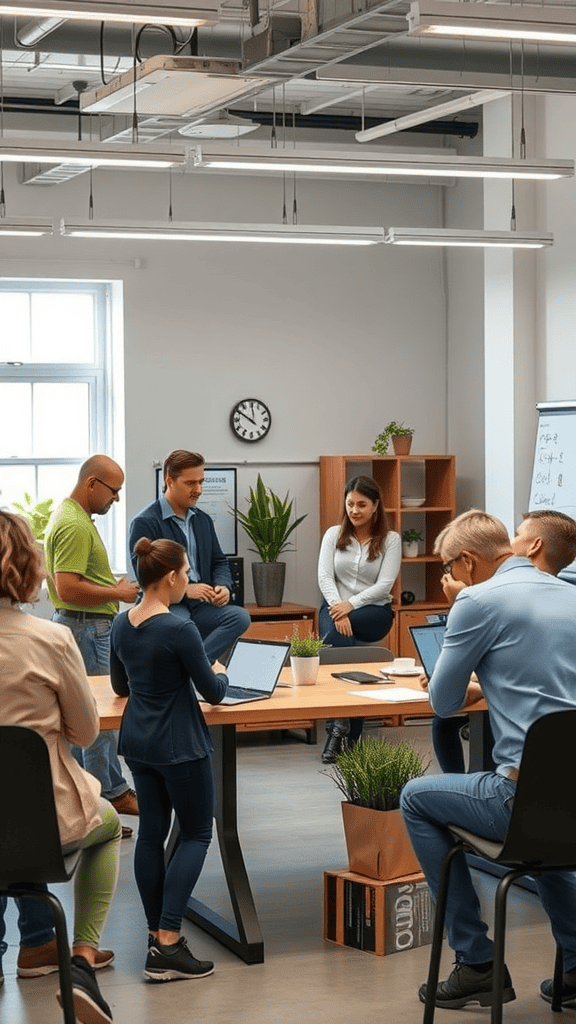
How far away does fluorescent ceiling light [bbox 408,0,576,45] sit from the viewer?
13.0 feet

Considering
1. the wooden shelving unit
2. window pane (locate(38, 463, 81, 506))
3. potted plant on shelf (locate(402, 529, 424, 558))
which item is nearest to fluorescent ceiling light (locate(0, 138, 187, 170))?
window pane (locate(38, 463, 81, 506))

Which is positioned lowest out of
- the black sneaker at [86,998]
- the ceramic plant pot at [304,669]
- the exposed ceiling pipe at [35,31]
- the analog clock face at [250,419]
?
the black sneaker at [86,998]

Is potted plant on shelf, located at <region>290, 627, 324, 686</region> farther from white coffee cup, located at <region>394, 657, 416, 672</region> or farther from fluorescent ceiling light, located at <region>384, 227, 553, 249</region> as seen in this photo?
fluorescent ceiling light, located at <region>384, 227, 553, 249</region>

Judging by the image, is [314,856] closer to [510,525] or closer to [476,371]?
[510,525]

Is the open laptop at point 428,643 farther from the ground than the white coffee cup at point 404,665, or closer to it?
farther from the ground

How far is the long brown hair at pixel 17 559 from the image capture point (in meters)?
3.64

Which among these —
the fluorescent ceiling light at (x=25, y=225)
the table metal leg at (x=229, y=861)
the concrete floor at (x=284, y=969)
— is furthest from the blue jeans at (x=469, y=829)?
the fluorescent ceiling light at (x=25, y=225)

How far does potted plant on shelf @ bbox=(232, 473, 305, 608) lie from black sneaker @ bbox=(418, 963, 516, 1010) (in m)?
5.20

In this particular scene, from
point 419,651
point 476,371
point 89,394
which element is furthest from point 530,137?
point 419,651

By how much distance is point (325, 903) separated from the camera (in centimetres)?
481

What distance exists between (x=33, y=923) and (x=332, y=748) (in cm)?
346

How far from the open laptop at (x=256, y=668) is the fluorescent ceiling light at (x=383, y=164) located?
2079 mm

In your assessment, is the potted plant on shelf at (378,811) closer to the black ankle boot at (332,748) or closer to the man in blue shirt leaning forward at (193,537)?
the man in blue shirt leaning forward at (193,537)

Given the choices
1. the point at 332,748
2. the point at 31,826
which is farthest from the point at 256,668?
the point at 332,748
